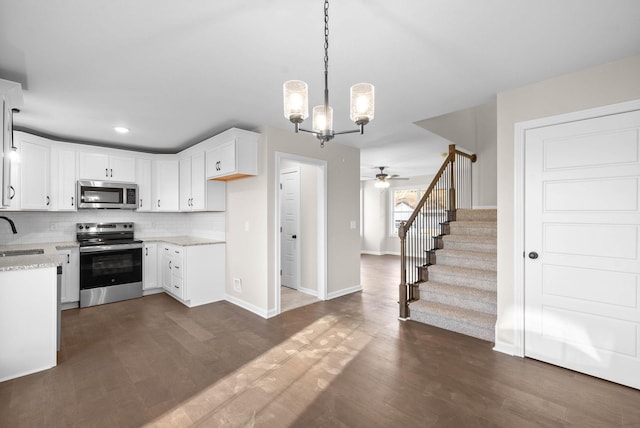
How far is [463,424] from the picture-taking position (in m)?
1.89

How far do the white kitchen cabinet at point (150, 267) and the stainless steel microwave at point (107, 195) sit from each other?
28.4 inches

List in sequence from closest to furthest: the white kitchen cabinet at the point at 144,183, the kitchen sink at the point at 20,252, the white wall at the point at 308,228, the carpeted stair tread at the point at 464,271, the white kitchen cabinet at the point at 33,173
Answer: the kitchen sink at the point at 20,252 → the carpeted stair tread at the point at 464,271 → the white kitchen cabinet at the point at 33,173 → the white wall at the point at 308,228 → the white kitchen cabinet at the point at 144,183

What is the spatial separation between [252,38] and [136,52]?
34.4 inches

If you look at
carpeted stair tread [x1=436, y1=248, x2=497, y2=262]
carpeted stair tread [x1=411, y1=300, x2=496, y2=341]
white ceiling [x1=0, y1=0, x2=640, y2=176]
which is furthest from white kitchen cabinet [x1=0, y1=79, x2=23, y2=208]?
carpeted stair tread [x1=436, y1=248, x2=497, y2=262]

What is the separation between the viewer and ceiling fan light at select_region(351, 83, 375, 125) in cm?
166

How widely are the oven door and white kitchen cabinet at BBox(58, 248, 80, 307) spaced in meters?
0.06

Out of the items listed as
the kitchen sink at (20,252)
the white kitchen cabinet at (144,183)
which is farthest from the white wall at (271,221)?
the kitchen sink at (20,252)

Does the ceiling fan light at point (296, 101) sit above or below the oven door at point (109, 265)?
above

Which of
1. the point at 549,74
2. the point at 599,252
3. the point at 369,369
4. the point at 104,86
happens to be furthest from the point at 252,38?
the point at 599,252

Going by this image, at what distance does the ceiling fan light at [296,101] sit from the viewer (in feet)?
5.33

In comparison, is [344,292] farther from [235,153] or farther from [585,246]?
[585,246]

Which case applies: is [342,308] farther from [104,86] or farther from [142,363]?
[104,86]

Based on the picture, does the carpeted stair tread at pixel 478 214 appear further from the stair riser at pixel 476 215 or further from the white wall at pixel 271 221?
the white wall at pixel 271 221

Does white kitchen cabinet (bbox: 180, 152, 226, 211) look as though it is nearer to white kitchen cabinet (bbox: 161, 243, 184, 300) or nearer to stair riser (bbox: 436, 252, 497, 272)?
white kitchen cabinet (bbox: 161, 243, 184, 300)
